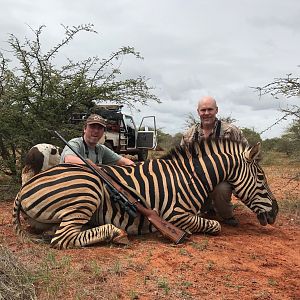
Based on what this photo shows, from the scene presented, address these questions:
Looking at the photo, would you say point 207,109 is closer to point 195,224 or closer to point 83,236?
point 195,224

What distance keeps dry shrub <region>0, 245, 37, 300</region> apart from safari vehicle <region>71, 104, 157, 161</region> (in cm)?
841

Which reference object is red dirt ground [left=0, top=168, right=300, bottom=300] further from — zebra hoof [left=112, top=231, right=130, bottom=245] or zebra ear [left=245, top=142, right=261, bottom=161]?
zebra ear [left=245, top=142, right=261, bottom=161]

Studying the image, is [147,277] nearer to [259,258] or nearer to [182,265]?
[182,265]

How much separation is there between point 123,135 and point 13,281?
37.2 feet

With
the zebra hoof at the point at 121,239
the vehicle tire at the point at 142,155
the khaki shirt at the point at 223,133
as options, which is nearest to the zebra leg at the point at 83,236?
the zebra hoof at the point at 121,239

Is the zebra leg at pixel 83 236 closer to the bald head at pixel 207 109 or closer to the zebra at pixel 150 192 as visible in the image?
the zebra at pixel 150 192

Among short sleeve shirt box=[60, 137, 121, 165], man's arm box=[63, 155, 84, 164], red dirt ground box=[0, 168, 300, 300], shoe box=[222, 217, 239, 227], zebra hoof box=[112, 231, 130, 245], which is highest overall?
short sleeve shirt box=[60, 137, 121, 165]

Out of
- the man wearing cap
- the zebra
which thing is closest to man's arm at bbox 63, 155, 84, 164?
the man wearing cap

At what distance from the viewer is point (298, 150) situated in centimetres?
873

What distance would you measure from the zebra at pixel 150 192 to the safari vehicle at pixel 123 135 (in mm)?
6576

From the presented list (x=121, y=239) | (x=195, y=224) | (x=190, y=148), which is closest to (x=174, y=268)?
→ (x=121, y=239)

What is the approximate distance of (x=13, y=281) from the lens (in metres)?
2.71

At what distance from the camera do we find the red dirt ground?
9.51 feet

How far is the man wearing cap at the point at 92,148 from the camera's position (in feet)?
16.5
